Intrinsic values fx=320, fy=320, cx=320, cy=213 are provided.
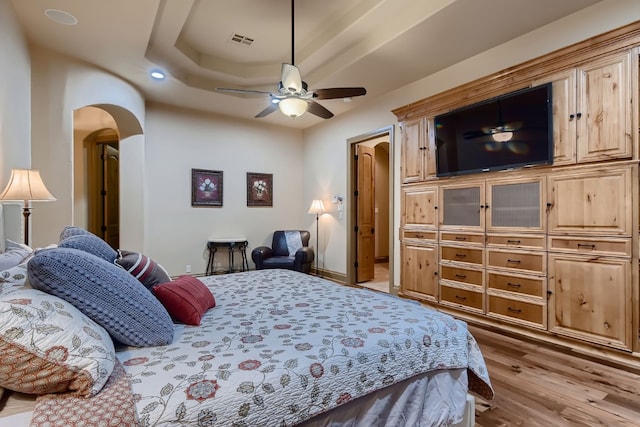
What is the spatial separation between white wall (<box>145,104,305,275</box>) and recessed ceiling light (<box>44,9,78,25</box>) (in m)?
2.24

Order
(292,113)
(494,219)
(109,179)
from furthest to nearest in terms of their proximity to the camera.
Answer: (109,179) < (494,219) < (292,113)

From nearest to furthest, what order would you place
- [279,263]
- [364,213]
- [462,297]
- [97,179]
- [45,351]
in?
[45,351]
[462,297]
[279,263]
[364,213]
[97,179]

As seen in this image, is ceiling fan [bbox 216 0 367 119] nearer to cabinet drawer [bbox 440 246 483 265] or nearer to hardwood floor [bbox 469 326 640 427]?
cabinet drawer [bbox 440 246 483 265]

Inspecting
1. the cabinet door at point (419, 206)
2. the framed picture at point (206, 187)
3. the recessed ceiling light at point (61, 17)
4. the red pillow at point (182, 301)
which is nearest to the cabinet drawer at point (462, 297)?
the cabinet door at point (419, 206)

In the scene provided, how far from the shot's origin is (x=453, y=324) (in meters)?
1.69

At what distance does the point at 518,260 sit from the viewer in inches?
121

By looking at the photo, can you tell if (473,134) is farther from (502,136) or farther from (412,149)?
(412,149)

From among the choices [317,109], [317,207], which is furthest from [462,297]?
[317,207]

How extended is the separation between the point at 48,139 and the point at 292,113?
2.63m

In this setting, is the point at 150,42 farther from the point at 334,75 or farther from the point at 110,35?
the point at 334,75

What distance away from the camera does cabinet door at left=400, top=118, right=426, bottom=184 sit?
4.04 m

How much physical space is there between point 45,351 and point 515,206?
3.54 meters

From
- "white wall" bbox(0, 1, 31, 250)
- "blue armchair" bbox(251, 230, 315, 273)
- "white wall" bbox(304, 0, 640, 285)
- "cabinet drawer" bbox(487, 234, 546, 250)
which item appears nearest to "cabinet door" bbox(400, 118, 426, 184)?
"white wall" bbox(304, 0, 640, 285)

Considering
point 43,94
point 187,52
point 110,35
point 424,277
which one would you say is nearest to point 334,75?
point 187,52
